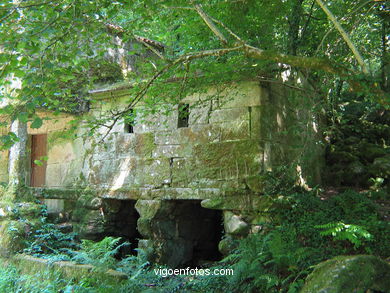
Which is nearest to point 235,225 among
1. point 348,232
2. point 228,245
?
point 228,245

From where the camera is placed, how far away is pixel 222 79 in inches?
221

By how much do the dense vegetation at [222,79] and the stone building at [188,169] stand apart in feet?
1.17

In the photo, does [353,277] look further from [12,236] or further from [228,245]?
[12,236]

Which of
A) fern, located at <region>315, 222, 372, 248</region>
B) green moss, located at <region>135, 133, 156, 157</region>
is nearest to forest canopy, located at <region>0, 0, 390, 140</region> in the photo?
green moss, located at <region>135, 133, 156, 157</region>

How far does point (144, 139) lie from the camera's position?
6.81 metres

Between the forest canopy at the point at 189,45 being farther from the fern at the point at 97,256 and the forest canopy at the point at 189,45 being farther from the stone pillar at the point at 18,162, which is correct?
the fern at the point at 97,256

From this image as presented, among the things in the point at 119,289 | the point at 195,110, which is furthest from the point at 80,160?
the point at 119,289

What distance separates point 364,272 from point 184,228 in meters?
4.02

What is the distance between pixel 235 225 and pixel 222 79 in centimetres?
228

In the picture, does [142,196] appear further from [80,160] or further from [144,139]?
[80,160]

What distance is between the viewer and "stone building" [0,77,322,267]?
5.70m

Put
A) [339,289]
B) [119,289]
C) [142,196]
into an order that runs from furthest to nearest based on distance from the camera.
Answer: [142,196], [119,289], [339,289]

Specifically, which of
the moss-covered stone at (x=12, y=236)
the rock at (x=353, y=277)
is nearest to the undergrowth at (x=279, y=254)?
the moss-covered stone at (x=12, y=236)

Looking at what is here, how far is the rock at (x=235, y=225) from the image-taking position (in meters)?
5.49
